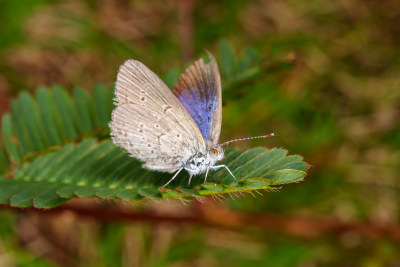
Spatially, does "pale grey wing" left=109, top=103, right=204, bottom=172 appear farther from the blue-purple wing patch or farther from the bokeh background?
the bokeh background

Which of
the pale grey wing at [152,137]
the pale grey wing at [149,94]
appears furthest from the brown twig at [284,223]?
the pale grey wing at [149,94]

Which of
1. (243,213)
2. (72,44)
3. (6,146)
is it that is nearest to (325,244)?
(243,213)

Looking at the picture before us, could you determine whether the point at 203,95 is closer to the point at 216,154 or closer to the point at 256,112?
the point at 216,154

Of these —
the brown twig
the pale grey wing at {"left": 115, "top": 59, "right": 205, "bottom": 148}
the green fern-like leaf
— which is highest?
the pale grey wing at {"left": 115, "top": 59, "right": 205, "bottom": 148}

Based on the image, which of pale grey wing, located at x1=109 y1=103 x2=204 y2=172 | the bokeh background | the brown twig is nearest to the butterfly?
pale grey wing, located at x1=109 y1=103 x2=204 y2=172

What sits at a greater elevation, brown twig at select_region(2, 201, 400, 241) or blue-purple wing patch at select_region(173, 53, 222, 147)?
blue-purple wing patch at select_region(173, 53, 222, 147)

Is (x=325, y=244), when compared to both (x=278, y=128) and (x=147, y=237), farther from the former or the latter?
(x=147, y=237)
